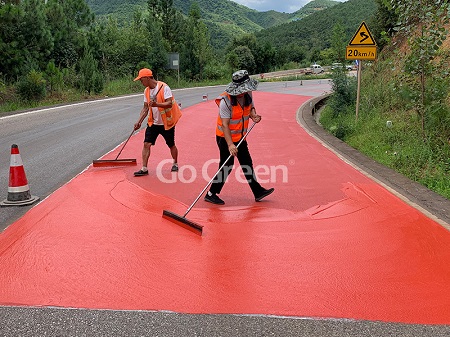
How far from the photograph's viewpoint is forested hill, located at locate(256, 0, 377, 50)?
234 ft

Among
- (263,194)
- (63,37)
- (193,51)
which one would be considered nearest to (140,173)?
(263,194)

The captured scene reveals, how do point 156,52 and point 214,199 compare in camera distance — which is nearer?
point 214,199

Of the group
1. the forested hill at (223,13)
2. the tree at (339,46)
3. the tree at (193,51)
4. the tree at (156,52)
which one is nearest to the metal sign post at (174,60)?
the tree at (156,52)

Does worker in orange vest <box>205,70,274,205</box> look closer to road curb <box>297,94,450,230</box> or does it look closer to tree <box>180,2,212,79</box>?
road curb <box>297,94,450,230</box>

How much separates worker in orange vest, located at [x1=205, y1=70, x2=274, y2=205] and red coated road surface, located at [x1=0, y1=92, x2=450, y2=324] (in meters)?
0.22

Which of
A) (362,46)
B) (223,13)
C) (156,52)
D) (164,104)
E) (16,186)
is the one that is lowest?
(16,186)

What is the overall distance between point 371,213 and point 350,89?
32.8 ft

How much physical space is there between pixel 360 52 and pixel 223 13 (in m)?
118

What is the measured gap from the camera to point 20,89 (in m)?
18.3

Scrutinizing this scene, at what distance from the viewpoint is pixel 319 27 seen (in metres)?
84.0

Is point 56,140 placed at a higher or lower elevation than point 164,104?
lower

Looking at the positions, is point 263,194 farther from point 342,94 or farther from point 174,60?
point 174,60

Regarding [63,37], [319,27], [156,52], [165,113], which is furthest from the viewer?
[319,27]

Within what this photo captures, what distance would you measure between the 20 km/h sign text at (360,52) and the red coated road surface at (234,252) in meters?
5.23
